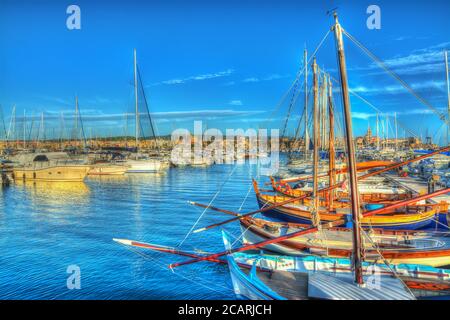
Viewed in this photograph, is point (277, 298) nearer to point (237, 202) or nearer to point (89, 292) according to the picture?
point (89, 292)

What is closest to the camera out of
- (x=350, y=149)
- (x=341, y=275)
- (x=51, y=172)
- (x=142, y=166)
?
(x=350, y=149)

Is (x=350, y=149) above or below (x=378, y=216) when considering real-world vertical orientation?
above

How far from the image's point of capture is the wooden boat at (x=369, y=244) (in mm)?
13023

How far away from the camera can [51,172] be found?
4925 cm

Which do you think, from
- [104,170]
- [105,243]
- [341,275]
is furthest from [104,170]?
[341,275]

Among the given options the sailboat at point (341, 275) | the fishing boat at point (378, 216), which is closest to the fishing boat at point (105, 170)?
the fishing boat at point (378, 216)

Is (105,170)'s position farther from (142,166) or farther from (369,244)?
(369,244)

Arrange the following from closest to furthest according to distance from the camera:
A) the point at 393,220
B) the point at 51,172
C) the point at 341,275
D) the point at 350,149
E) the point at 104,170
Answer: the point at 350,149 → the point at 341,275 → the point at 393,220 → the point at 51,172 → the point at 104,170

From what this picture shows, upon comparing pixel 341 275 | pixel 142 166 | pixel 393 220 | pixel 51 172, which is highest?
pixel 142 166

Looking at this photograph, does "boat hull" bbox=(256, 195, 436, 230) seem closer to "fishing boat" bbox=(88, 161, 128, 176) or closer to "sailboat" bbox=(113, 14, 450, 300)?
"sailboat" bbox=(113, 14, 450, 300)

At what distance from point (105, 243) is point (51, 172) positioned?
34.7m

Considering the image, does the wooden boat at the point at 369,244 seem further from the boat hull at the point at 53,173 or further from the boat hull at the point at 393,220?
the boat hull at the point at 53,173
